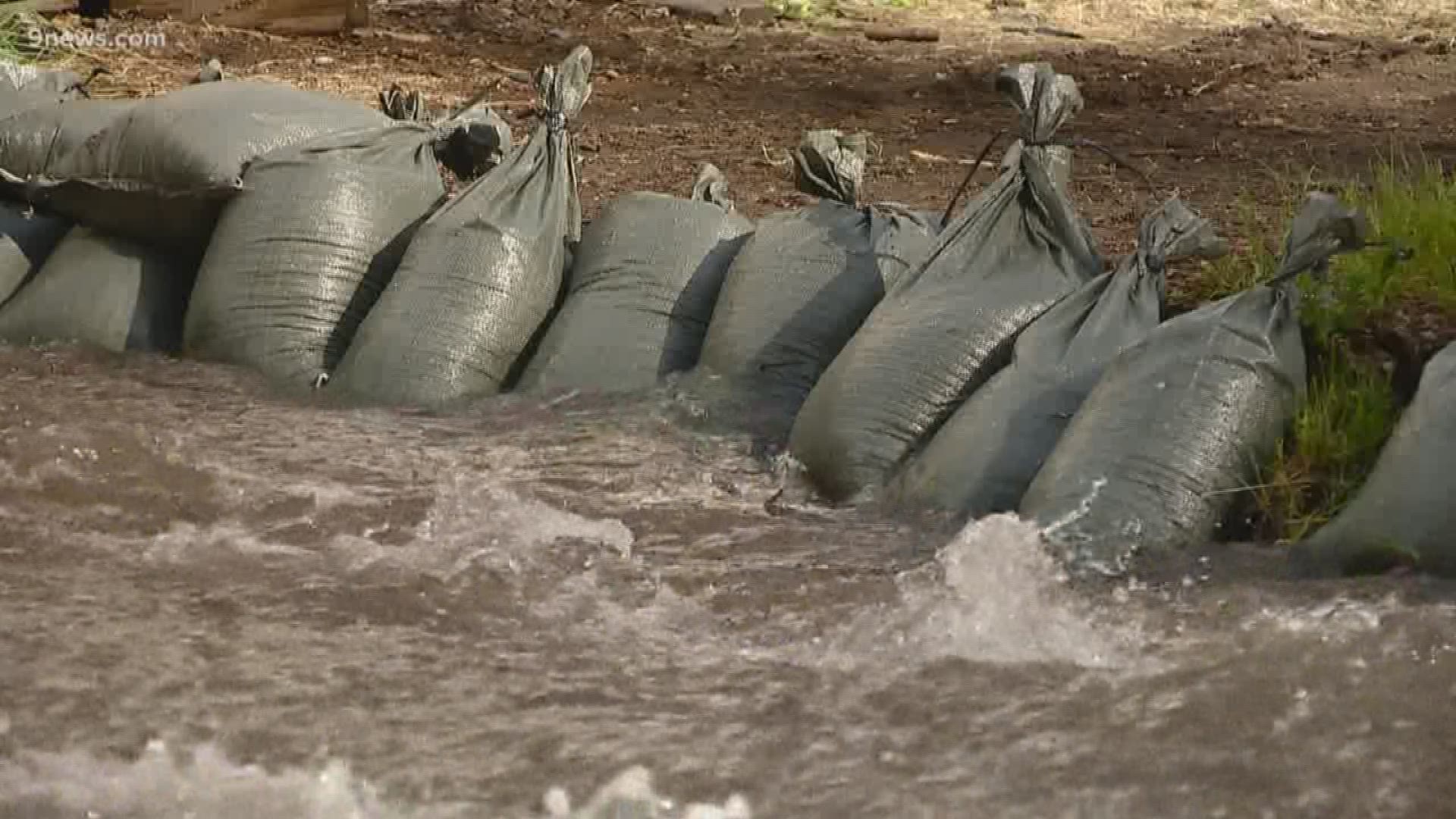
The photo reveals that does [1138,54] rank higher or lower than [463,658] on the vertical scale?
higher

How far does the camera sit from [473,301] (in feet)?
13.9

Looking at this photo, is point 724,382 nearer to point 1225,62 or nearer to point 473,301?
point 473,301

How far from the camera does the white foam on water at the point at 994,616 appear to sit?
3.03 meters

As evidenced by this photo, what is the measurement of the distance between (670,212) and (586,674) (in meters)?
1.63

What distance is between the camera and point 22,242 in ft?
16.0

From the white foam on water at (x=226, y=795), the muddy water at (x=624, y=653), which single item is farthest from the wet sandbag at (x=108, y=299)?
the white foam on water at (x=226, y=795)

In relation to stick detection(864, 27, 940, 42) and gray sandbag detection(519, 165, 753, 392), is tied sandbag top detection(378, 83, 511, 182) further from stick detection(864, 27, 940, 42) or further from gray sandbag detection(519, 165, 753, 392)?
stick detection(864, 27, 940, 42)

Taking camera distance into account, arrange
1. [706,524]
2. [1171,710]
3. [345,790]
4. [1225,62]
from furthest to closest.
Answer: [1225,62]
[706,524]
[1171,710]
[345,790]

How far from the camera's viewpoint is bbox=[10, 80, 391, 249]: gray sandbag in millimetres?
4449

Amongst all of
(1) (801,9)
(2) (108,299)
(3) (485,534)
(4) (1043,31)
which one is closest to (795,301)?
(3) (485,534)

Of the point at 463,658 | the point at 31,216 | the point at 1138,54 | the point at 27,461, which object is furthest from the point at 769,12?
the point at 463,658

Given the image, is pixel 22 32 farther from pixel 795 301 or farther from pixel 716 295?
pixel 795 301

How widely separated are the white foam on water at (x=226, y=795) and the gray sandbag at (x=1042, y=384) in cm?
110

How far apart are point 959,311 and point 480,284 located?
1.06 metres
